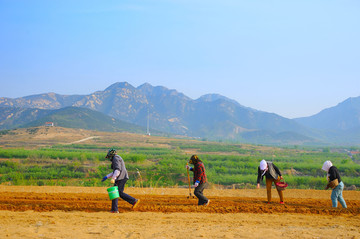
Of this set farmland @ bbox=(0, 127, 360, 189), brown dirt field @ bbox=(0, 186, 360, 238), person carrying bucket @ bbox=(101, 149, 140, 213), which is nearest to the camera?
brown dirt field @ bbox=(0, 186, 360, 238)

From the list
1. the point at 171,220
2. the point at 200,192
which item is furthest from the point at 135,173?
the point at 171,220

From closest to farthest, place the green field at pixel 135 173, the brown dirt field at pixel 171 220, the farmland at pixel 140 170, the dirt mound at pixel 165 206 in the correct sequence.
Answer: the brown dirt field at pixel 171 220 < the dirt mound at pixel 165 206 < the green field at pixel 135 173 < the farmland at pixel 140 170

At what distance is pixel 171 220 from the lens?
31.1ft

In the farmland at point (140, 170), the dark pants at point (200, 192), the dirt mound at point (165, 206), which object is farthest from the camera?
the farmland at point (140, 170)

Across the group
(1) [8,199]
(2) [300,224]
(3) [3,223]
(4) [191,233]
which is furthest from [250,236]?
(1) [8,199]

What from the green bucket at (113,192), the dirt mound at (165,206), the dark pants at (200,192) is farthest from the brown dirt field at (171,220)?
the green bucket at (113,192)

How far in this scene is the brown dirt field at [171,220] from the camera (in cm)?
803

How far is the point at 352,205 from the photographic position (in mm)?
12469

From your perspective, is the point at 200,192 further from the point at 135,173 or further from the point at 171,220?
the point at 135,173

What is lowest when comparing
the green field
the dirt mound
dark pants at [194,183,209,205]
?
the green field

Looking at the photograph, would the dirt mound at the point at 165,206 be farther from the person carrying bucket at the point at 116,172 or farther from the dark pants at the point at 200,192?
the person carrying bucket at the point at 116,172

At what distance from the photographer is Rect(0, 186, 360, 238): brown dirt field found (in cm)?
803

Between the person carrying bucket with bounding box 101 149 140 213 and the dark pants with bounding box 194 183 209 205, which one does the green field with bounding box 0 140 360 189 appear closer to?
the dark pants with bounding box 194 183 209 205

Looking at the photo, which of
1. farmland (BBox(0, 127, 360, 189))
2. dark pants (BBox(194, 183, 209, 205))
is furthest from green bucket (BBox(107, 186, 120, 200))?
farmland (BBox(0, 127, 360, 189))
